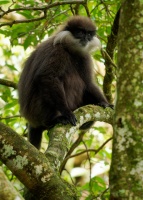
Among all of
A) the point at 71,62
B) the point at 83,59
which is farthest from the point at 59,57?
the point at 83,59

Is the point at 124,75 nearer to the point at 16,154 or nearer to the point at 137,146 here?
the point at 137,146

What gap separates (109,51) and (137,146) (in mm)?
3103

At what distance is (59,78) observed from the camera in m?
4.36

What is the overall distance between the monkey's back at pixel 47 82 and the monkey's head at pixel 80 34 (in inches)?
4.8

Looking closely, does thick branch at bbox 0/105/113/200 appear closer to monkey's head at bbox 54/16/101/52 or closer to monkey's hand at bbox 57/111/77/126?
monkey's hand at bbox 57/111/77/126

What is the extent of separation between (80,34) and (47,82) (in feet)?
3.50

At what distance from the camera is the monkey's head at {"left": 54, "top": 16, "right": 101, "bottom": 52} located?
15.4 ft

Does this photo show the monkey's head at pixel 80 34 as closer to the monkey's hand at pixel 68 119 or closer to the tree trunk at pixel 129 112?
the monkey's hand at pixel 68 119

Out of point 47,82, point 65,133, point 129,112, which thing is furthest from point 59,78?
point 129,112

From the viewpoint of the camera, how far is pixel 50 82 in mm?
4160

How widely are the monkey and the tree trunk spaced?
2.03 meters

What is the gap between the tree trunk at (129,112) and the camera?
1755 millimetres

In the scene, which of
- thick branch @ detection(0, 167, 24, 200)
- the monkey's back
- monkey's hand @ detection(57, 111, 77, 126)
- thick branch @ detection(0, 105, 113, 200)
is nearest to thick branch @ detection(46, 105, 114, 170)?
monkey's hand @ detection(57, 111, 77, 126)

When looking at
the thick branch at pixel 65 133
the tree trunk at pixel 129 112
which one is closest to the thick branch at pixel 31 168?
the thick branch at pixel 65 133
